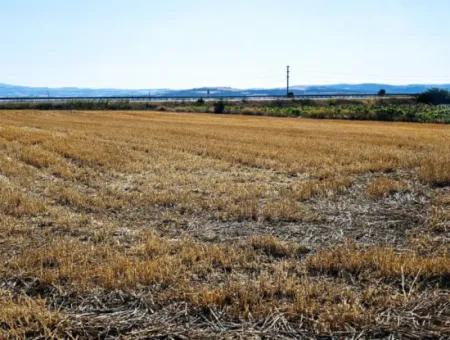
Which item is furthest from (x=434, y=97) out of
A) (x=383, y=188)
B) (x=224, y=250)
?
(x=224, y=250)

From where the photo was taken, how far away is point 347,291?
20.2 ft

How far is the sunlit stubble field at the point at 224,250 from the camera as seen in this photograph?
5.50 meters

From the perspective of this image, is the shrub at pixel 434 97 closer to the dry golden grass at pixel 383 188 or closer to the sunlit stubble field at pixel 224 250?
the sunlit stubble field at pixel 224 250

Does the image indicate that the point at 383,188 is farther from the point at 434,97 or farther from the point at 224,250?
the point at 434,97

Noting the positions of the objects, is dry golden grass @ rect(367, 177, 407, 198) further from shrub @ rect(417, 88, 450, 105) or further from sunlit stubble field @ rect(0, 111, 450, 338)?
shrub @ rect(417, 88, 450, 105)

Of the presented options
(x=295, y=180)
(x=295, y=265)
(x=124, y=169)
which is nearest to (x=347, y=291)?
(x=295, y=265)

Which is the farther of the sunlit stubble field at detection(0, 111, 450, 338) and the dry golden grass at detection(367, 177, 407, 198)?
the dry golden grass at detection(367, 177, 407, 198)

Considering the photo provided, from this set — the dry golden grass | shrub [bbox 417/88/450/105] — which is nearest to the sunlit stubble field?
the dry golden grass

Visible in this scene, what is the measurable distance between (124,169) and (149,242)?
808 cm

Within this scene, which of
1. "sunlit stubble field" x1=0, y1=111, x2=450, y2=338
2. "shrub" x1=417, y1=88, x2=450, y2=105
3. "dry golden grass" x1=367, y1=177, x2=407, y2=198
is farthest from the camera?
"shrub" x1=417, y1=88, x2=450, y2=105

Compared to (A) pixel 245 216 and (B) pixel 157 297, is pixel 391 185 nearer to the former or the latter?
(A) pixel 245 216

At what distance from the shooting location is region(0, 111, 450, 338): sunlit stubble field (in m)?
5.50

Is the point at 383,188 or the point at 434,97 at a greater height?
the point at 434,97

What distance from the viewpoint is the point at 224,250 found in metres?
7.79
